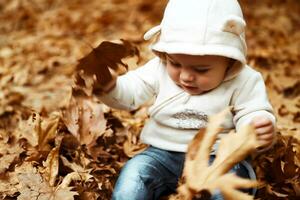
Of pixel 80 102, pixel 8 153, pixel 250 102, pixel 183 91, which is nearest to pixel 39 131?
pixel 8 153

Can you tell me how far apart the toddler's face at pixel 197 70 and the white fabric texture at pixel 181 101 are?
5cm

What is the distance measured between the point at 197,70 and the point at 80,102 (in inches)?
31.0

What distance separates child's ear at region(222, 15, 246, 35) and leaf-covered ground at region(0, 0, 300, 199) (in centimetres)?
59

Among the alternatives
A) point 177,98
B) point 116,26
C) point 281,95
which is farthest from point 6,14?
point 177,98

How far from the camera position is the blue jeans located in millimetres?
1710

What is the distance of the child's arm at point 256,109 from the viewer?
1.71 meters

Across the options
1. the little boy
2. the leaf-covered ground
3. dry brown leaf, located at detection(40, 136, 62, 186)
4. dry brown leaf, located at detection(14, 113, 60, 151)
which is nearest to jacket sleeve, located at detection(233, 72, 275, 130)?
the little boy

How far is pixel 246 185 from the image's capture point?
131 centimetres

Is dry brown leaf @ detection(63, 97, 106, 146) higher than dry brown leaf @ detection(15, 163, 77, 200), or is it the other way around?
dry brown leaf @ detection(15, 163, 77, 200)

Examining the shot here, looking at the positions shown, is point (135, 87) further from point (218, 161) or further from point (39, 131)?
point (218, 161)

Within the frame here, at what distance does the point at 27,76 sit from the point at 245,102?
6.43 feet

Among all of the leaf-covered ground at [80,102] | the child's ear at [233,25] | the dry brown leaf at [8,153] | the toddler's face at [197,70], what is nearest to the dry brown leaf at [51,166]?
the leaf-covered ground at [80,102]

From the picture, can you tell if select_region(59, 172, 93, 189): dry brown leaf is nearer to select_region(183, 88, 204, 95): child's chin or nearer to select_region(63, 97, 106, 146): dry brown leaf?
select_region(63, 97, 106, 146): dry brown leaf

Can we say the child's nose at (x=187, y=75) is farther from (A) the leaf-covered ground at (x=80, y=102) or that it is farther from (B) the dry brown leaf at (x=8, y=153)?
(B) the dry brown leaf at (x=8, y=153)
